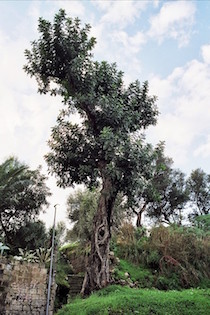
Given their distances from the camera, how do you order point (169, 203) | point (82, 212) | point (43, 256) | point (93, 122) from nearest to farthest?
point (43, 256), point (93, 122), point (82, 212), point (169, 203)

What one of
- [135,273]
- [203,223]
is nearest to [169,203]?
[203,223]

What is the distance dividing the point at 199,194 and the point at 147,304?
14.9m

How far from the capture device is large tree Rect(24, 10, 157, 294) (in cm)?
928

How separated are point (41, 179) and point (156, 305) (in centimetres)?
1023

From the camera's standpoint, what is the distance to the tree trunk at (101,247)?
8586mm

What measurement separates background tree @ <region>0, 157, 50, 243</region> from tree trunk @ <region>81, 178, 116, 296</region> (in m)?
5.44

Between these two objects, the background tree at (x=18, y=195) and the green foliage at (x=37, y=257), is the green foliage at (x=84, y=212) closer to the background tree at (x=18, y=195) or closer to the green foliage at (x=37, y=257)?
the background tree at (x=18, y=195)

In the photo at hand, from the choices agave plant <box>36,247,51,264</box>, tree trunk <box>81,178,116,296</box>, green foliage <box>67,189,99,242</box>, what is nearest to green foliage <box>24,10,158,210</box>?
tree trunk <box>81,178,116,296</box>

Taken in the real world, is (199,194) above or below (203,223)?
above

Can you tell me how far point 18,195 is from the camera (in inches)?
579

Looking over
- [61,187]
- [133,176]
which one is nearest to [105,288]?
[133,176]

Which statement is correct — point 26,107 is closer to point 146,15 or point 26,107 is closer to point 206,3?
point 146,15

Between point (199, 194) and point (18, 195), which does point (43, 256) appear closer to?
→ point (18, 195)

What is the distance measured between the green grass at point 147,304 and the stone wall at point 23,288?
86 centimetres
